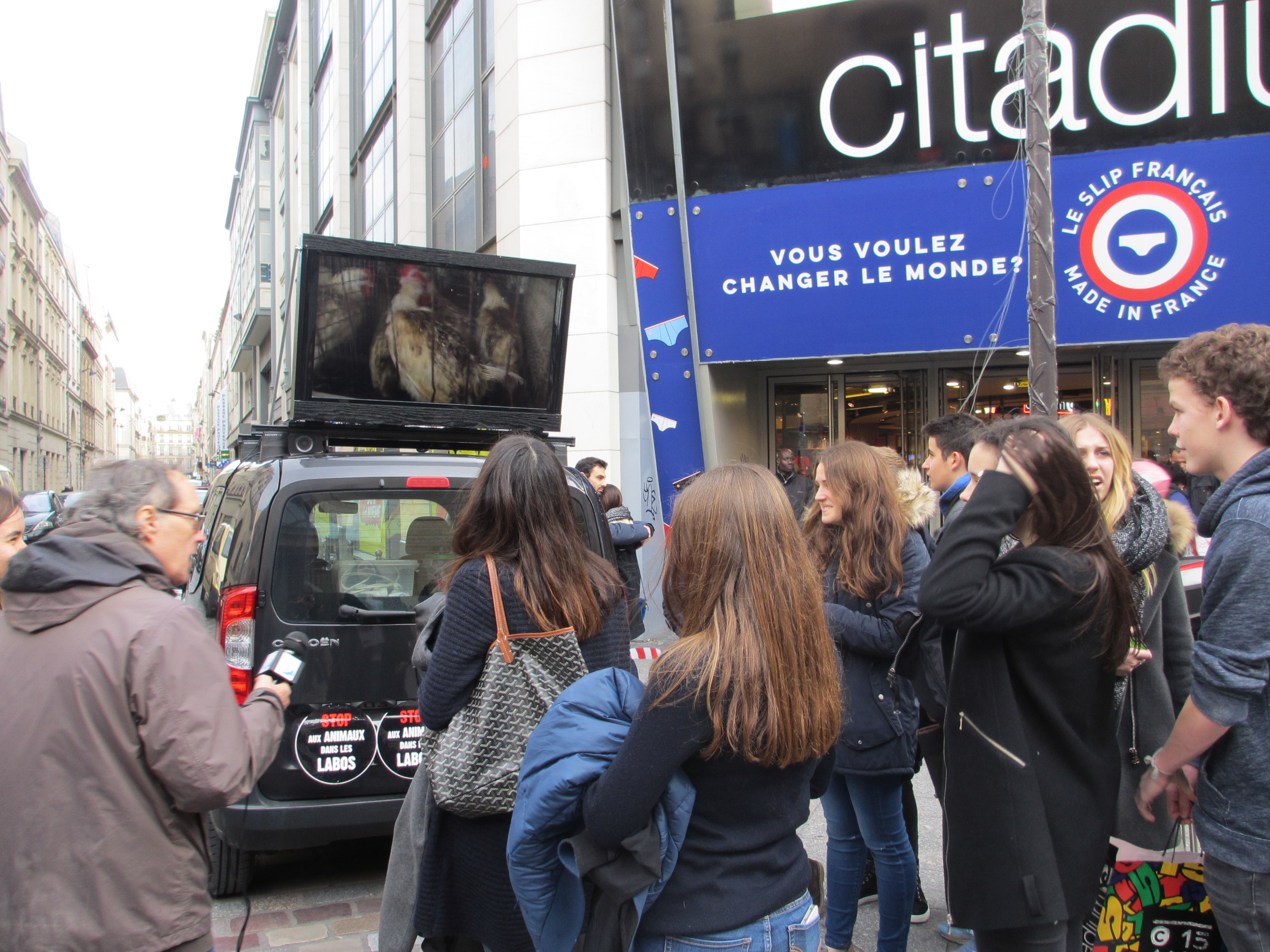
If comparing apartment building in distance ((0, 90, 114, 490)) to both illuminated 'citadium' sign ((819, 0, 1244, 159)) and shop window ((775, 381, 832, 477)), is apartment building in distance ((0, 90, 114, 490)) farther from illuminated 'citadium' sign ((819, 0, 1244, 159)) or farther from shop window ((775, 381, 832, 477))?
illuminated 'citadium' sign ((819, 0, 1244, 159))

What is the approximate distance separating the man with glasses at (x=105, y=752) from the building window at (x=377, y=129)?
47.6 ft

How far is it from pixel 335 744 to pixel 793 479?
6626mm

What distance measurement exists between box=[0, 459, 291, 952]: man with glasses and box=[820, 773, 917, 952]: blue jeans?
1.99 m

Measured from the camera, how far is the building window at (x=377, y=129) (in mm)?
16734

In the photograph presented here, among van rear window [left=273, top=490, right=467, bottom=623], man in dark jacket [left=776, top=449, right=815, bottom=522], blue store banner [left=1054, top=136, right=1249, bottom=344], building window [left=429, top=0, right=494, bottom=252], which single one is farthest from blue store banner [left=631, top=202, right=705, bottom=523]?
van rear window [left=273, top=490, right=467, bottom=623]

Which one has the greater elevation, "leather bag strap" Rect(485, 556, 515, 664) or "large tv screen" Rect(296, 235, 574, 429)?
"large tv screen" Rect(296, 235, 574, 429)

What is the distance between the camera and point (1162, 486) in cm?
265

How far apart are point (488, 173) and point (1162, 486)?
10511 mm

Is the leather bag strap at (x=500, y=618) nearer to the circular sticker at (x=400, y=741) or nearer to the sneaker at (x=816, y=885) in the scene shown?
the sneaker at (x=816, y=885)

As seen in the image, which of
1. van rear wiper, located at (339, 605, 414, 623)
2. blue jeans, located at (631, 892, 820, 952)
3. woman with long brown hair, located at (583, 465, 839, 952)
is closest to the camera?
woman with long brown hair, located at (583, 465, 839, 952)

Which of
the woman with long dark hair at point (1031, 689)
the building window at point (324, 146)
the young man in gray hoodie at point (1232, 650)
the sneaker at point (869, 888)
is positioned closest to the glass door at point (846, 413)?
the sneaker at point (869, 888)

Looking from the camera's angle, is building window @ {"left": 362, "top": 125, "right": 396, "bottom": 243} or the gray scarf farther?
building window @ {"left": 362, "top": 125, "right": 396, "bottom": 243}

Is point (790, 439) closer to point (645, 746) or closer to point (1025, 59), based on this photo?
point (1025, 59)

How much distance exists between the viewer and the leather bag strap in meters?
2.34
